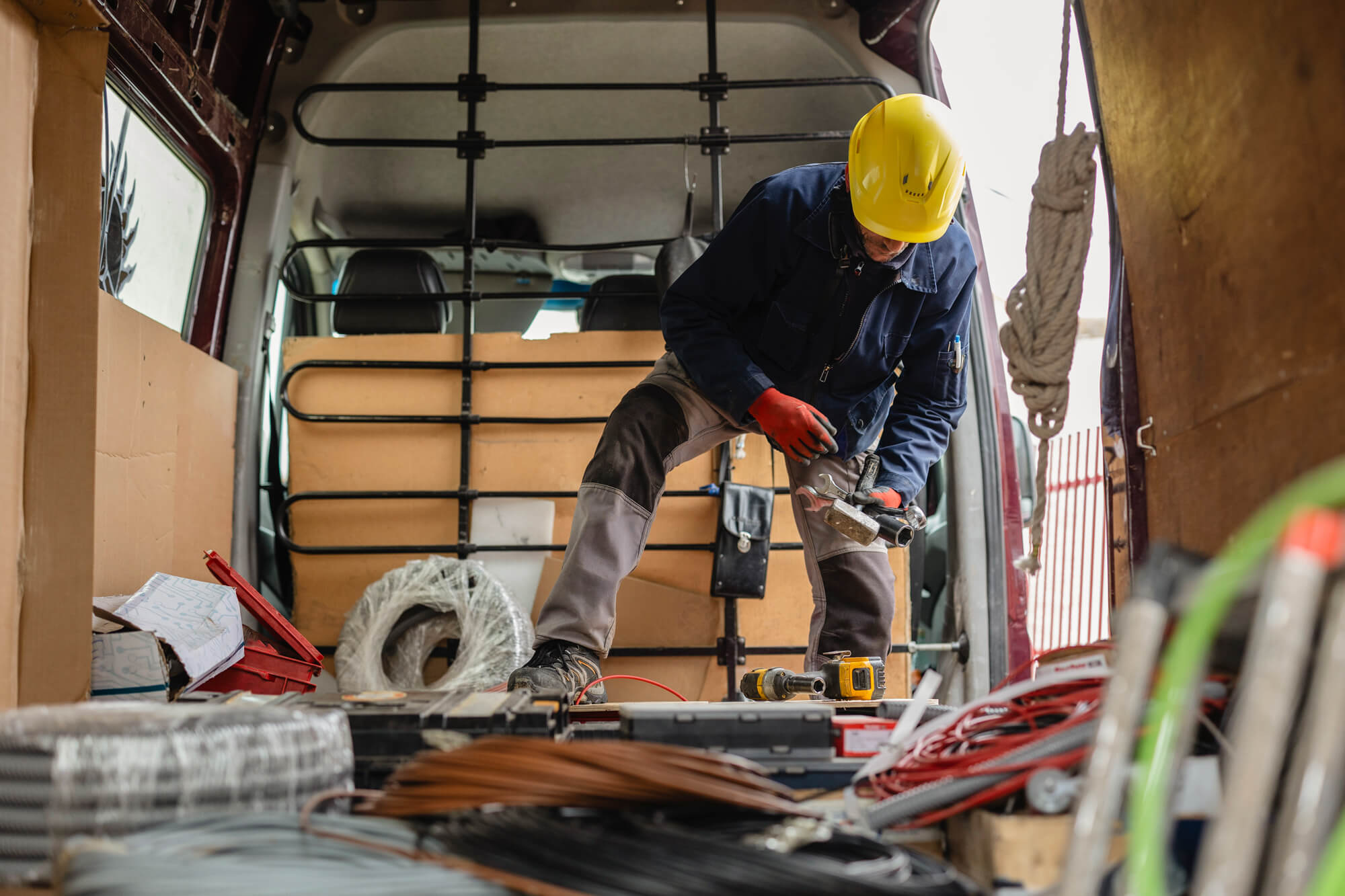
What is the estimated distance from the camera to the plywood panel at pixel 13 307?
5.08 feet

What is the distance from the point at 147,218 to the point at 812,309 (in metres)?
1.94

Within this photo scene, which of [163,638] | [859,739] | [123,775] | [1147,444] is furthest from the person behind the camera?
[163,638]

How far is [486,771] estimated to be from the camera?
37.0 inches

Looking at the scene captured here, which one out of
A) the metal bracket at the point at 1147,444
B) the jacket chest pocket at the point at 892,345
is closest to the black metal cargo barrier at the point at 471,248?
the jacket chest pocket at the point at 892,345

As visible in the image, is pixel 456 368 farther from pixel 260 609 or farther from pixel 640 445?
pixel 640 445

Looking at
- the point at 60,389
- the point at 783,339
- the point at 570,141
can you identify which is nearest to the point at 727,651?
the point at 783,339

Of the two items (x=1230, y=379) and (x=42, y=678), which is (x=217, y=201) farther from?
(x=1230, y=379)

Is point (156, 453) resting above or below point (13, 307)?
below

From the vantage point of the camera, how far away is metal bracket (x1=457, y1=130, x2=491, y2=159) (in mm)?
3432

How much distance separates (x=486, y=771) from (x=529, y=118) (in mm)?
3573

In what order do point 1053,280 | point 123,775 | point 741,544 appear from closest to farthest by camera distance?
point 123,775 → point 1053,280 → point 741,544

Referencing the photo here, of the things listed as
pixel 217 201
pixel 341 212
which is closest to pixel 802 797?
pixel 217 201

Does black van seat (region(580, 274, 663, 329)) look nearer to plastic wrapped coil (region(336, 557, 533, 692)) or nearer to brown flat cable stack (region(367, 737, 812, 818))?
plastic wrapped coil (region(336, 557, 533, 692))

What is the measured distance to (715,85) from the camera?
3404 mm
